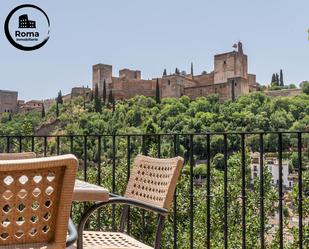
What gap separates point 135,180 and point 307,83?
61.0m

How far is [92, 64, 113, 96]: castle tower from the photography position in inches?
2899

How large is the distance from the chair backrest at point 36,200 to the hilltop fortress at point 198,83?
62.0 m

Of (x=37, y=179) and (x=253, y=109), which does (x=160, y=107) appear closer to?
(x=253, y=109)

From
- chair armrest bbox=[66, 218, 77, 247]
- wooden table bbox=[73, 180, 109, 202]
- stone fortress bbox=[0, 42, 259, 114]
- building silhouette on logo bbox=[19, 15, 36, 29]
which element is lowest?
chair armrest bbox=[66, 218, 77, 247]

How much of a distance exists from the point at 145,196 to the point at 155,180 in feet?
0.33

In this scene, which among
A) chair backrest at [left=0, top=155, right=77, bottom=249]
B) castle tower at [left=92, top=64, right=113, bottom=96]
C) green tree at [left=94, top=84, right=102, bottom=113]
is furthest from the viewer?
castle tower at [left=92, top=64, right=113, bottom=96]

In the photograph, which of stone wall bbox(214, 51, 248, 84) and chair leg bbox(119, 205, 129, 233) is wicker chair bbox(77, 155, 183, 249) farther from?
stone wall bbox(214, 51, 248, 84)

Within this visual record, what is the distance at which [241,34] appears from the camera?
77.0 m

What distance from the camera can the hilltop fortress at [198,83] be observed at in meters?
63.7

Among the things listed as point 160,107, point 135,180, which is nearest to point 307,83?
point 160,107

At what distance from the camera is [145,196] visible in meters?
2.20

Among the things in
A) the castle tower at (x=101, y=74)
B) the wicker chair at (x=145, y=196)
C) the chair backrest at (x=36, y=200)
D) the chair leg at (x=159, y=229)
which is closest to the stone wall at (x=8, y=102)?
the castle tower at (x=101, y=74)

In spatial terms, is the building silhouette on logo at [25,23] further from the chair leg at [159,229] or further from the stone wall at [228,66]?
the stone wall at [228,66]

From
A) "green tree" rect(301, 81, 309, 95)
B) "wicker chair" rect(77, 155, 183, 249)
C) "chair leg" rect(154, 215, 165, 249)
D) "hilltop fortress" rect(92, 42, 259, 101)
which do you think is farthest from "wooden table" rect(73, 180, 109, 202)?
"hilltop fortress" rect(92, 42, 259, 101)
